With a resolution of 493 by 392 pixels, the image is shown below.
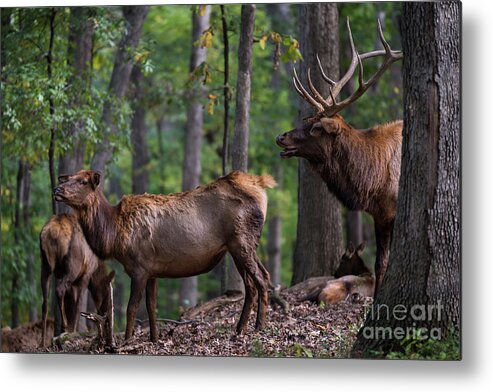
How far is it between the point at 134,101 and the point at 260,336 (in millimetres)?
4718

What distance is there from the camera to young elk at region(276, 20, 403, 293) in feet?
22.1

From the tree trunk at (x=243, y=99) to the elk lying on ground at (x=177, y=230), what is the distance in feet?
3.27

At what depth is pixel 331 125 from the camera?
676 cm

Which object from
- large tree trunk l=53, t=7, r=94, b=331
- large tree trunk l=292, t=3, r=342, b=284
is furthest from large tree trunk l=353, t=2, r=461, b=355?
large tree trunk l=53, t=7, r=94, b=331

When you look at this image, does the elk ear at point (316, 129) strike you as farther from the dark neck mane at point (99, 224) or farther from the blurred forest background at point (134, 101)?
the dark neck mane at point (99, 224)

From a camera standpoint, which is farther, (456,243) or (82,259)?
(82,259)

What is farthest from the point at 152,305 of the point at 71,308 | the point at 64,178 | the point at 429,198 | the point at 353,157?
the point at 429,198

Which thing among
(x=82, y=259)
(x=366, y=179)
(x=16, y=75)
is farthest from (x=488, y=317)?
(x=16, y=75)

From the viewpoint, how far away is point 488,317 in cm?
590

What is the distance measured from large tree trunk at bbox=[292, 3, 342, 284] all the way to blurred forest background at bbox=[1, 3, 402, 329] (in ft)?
0.44

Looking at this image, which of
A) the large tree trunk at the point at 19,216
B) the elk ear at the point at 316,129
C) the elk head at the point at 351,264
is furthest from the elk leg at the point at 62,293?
the elk ear at the point at 316,129

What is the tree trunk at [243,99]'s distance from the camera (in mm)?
7660

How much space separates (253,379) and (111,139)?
366 cm

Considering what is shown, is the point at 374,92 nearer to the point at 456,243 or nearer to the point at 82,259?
the point at 82,259
